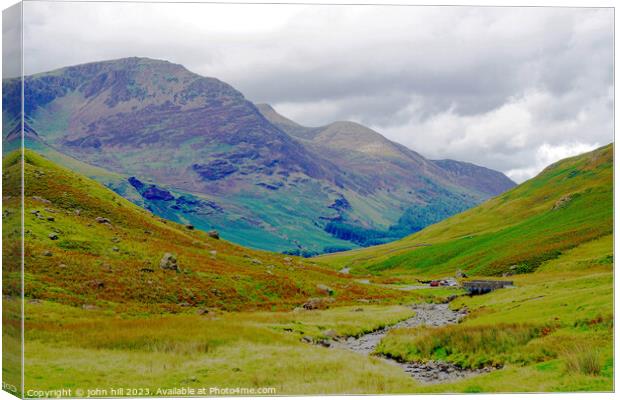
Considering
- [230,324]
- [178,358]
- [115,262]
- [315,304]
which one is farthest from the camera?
[315,304]

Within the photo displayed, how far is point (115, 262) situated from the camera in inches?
1944

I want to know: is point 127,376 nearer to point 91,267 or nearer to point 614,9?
point 91,267

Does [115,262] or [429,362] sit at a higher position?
[115,262]

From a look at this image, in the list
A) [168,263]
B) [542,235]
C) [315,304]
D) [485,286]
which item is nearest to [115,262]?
[168,263]

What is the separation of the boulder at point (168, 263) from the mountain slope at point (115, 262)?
0.42ft

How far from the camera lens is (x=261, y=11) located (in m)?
35.9

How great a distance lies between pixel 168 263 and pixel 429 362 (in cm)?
2580

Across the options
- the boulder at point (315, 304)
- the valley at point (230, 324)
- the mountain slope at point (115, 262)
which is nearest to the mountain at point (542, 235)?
the boulder at point (315, 304)

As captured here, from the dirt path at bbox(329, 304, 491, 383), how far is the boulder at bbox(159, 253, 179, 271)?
54.0ft

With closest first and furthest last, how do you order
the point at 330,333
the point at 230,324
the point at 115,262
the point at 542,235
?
the point at 230,324 → the point at 330,333 → the point at 115,262 → the point at 542,235

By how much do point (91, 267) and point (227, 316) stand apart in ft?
34.9

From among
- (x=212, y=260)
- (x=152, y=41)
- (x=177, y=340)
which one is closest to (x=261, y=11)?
(x=152, y=41)

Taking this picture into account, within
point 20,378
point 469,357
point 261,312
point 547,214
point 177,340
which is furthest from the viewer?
point 547,214

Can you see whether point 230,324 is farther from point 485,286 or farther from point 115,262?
point 485,286
